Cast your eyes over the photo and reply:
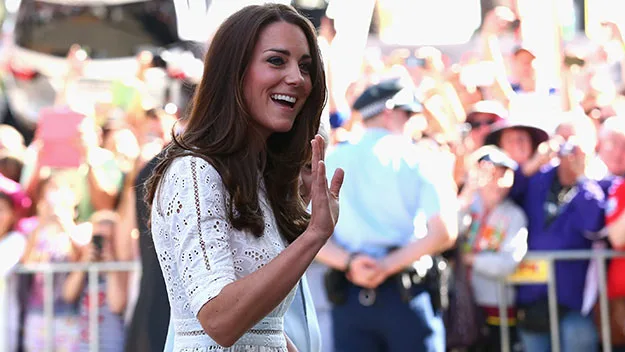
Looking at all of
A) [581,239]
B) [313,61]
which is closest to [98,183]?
[581,239]

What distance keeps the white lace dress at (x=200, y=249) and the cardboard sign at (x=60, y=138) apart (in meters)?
Result: 5.14

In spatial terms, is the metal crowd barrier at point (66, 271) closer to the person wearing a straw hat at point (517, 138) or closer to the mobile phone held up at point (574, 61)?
the person wearing a straw hat at point (517, 138)

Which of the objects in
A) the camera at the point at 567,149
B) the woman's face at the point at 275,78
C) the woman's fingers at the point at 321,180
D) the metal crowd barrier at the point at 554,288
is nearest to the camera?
the woman's fingers at the point at 321,180

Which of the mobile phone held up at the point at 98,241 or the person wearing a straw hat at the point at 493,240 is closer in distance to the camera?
the person wearing a straw hat at the point at 493,240

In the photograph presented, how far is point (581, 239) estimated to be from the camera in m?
6.45

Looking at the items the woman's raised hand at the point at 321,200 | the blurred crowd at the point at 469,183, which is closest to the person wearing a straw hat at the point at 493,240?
the blurred crowd at the point at 469,183

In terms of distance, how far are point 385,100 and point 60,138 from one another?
2910 mm

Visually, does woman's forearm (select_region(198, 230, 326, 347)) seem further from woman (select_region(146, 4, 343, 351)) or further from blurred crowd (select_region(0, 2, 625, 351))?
blurred crowd (select_region(0, 2, 625, 351))

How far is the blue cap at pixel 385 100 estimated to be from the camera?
19.4 ft

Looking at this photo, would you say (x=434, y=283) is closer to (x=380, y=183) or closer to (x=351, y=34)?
(x=380, y=183)

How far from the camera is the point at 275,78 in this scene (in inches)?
110

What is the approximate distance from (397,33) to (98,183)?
349 centimetres

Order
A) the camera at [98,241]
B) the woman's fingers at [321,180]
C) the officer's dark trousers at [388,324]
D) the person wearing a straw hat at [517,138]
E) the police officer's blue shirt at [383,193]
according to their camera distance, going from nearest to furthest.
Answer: the woman's fingers at [321,180], the officer's dark trousers at [388,324], the police officer's blue shirt at [383,193], the person wearing a straw hat at [517,138], the camera at [98,241]

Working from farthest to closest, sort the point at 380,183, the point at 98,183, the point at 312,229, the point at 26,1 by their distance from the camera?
the point at 26,1 < the point at 98,183 < the point at 380,183 < the point at 312,229
